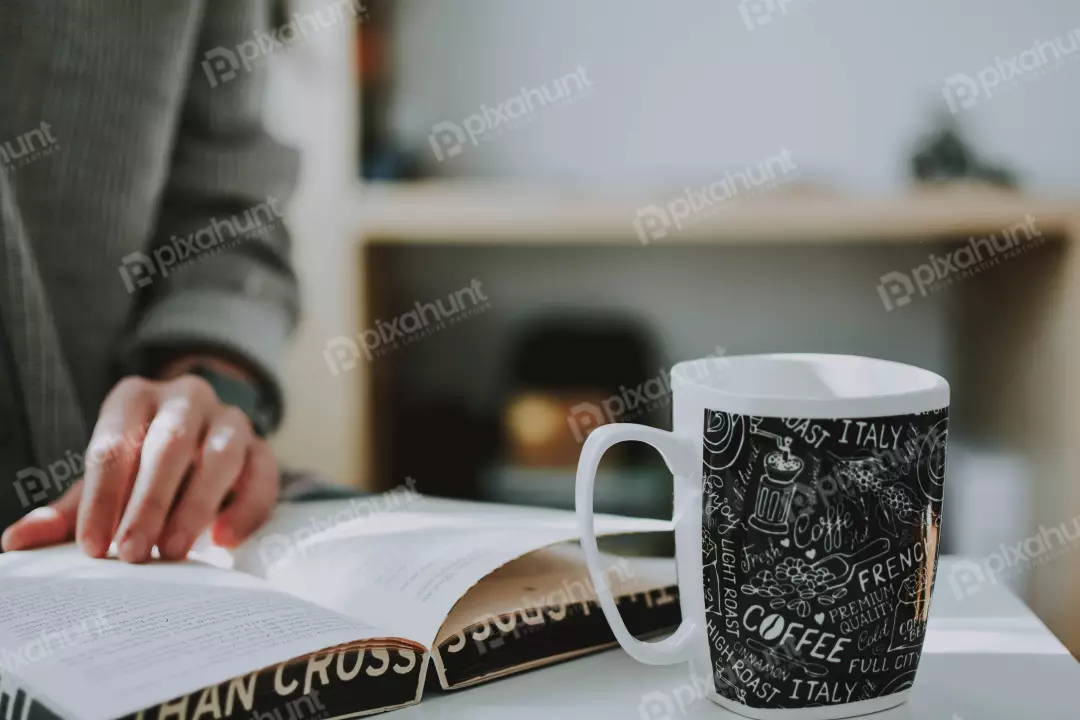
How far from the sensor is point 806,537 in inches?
13.4

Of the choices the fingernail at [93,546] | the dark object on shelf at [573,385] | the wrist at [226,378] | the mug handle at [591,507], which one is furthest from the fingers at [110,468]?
the dark object on shelf at [573,385]

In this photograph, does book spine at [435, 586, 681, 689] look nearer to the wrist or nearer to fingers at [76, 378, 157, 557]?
fingers at [76, 378, 157, 557]

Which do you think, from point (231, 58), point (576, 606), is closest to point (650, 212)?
point (231, 58)

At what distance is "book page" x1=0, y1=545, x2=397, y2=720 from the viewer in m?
0.32

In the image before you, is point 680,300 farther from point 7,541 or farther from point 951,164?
point 7,541

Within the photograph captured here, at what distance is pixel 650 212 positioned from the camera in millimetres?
1302

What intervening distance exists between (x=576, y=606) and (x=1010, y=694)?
0.54 feet

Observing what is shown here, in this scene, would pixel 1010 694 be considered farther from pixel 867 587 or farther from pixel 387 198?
pixel 387 198

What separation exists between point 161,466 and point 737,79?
1225 millimetres

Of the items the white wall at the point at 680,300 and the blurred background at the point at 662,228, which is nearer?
the blurred background at the point at 662,228

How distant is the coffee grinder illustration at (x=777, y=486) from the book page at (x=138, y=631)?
140 millimetres

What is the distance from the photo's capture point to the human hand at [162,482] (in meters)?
0.48

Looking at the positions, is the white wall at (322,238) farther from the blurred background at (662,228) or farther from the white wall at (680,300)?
the white wall at (680,300)

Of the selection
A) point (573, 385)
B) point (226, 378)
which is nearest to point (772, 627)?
point (226, 378)
